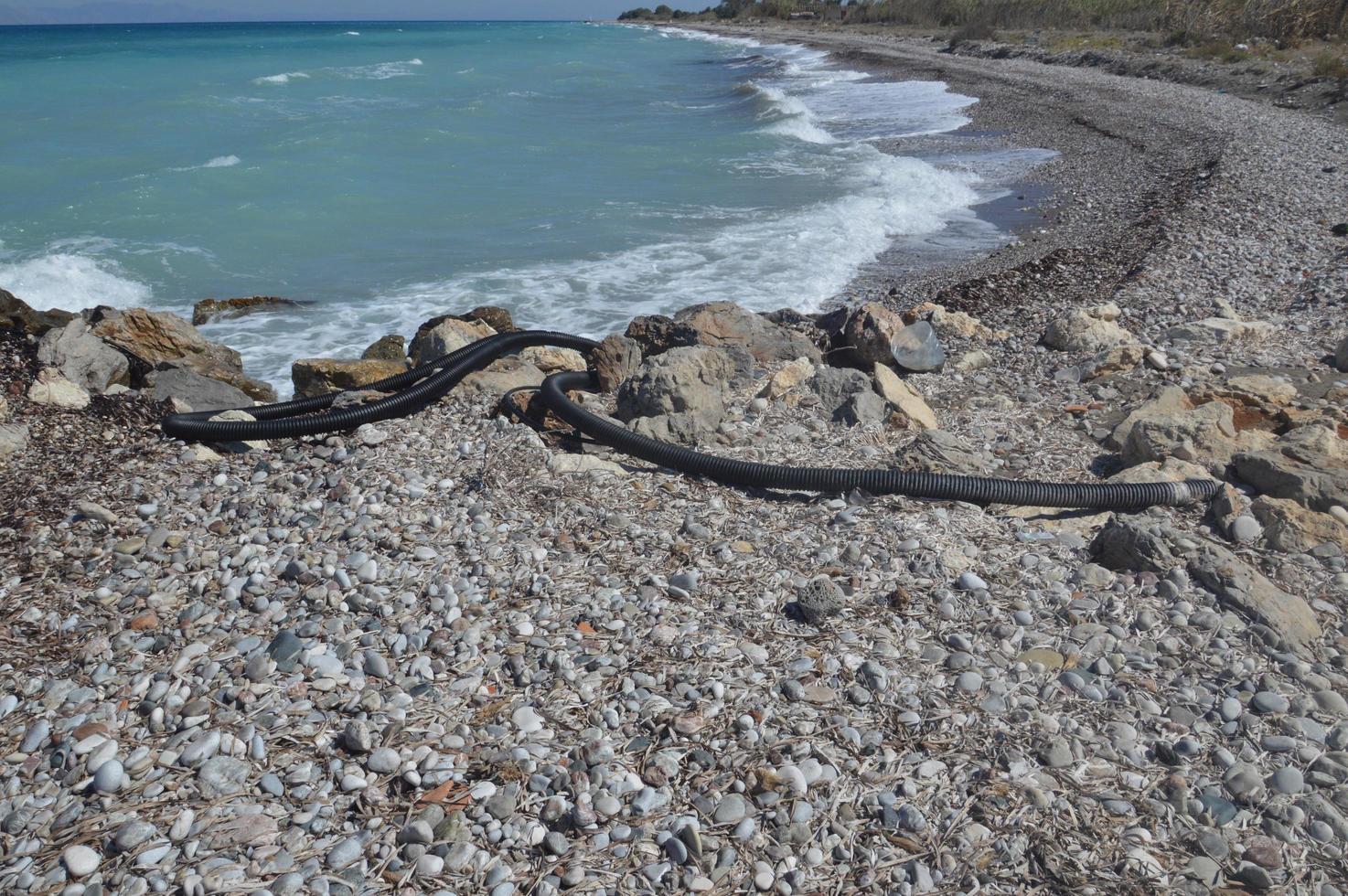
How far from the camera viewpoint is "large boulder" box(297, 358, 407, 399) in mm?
6566

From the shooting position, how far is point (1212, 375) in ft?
19.5

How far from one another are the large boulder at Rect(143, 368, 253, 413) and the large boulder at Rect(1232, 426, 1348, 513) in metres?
6.45

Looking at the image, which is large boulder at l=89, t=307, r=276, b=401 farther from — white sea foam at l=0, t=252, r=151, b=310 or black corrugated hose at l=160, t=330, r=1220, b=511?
white sea foam at l=0, t=252, r=151, b=310

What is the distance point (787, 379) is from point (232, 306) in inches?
287

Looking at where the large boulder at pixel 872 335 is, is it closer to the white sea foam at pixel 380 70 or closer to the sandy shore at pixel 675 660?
the sandy shore at pixel 675 660

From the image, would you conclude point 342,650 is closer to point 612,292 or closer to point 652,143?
point 612,292

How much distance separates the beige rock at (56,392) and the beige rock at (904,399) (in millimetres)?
5349

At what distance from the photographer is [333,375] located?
658cm

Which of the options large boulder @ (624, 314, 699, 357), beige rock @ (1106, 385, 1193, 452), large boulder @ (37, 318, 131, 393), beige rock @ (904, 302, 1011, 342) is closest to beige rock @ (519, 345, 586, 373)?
large boulder @ (624, 314, 699, 357)

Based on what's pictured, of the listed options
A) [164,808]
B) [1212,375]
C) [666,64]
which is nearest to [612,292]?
[1212,375]

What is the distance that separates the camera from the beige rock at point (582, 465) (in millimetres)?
4488

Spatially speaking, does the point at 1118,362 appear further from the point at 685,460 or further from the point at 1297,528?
the point at 685,460

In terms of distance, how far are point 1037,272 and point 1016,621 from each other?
7.03 meters

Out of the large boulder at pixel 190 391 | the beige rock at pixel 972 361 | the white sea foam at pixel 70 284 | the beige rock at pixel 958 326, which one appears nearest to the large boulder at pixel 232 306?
the white sea foam at pixel 70 284
